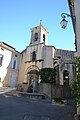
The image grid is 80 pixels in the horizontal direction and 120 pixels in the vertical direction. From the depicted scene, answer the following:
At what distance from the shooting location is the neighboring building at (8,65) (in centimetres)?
2775

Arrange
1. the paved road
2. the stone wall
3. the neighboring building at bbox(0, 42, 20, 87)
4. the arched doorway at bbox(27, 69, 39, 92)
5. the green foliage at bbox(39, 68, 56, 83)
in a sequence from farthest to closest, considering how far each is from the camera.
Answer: the neighboring building at bbox(0, 42, 20, 87)
the arched doorway at bbox(27, 69, 39, 92)
the green foliage at bbox(39, 68, 56, 83)
the stone wall
the paved road

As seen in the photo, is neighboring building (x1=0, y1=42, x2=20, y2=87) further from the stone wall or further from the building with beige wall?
the stone wall

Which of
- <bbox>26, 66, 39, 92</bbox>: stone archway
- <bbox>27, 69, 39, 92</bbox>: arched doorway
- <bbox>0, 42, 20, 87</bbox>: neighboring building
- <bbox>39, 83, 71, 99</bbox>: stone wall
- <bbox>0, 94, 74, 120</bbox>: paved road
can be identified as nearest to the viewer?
<bbox>0, 94, 74, 120</bbox>: paved road

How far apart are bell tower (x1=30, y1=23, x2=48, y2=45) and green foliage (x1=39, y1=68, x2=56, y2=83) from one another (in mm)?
8320

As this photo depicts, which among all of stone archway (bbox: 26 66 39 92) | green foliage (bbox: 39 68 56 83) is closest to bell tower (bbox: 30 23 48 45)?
stone archway (bbox: 26 66 39 92)

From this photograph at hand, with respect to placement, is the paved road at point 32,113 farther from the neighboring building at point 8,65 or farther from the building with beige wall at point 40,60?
the neighboring building at point 8,65

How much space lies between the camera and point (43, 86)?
21.8 m

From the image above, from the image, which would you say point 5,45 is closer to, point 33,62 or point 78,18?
point 33,62

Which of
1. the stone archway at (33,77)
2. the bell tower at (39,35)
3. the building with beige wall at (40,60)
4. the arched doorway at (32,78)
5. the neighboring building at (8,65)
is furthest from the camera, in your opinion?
the bell tower at (39,35)

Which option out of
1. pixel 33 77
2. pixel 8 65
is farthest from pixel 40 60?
pixel 8 65

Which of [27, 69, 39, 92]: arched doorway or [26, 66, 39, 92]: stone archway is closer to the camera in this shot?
[26, 66, 39, 92]: stone archway

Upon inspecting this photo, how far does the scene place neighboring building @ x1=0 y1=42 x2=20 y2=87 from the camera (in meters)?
27.8

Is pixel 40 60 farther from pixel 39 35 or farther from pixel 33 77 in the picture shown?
pixel 39 35

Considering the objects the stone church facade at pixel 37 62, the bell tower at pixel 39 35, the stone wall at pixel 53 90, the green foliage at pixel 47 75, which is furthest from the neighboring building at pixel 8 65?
the stone wall at pixel 53 90
